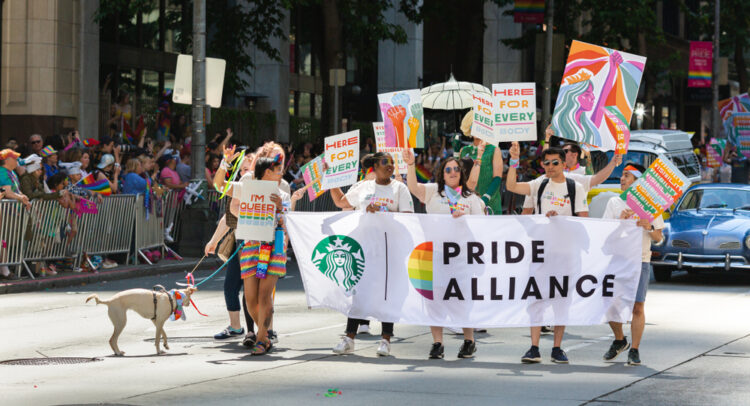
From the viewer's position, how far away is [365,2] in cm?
3234

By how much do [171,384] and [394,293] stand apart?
2537 mm

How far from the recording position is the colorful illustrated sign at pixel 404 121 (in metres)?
12.0

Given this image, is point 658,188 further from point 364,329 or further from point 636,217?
point 364,329

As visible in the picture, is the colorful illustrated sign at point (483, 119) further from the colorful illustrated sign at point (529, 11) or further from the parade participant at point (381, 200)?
the colorful illustrated sign at point (529, 11)

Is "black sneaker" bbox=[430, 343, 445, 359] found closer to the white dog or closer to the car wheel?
the white dog

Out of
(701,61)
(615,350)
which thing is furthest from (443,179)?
(701,61)

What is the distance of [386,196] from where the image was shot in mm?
11344

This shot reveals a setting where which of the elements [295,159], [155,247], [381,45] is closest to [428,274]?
[155,247]

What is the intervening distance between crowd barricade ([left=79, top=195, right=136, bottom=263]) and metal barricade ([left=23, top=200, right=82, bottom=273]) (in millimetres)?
330

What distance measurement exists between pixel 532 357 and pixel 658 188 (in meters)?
1.85

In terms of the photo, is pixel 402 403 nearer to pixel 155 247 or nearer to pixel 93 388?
pixel 93 388

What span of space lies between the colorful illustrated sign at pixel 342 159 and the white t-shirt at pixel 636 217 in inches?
96.1

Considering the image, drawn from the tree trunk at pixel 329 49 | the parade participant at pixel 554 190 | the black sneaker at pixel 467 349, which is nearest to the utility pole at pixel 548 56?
the tree trunk at pixel 329 49

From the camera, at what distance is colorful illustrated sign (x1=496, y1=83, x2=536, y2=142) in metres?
12.0
